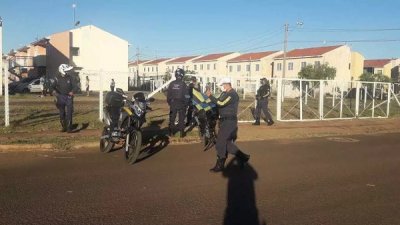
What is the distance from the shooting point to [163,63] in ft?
372

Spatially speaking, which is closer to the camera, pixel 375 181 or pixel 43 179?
pixel 43 179

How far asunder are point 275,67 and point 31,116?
70.5m

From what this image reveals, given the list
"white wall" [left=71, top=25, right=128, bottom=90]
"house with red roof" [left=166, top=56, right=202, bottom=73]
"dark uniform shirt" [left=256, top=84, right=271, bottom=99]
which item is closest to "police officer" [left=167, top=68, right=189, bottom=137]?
"dark uniform shirt" [left=256, top=84, right=271, bottom=99]

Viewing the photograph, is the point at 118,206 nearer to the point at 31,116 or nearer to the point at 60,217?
the point at 60,217

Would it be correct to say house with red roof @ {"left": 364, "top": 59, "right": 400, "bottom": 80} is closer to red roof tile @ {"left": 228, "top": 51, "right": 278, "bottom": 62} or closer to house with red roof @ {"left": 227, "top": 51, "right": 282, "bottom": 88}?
red roof tile @ {"left": 228, "top": 51, "right": 278, "bottom": 62}

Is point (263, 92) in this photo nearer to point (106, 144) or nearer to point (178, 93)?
point (178, 93)

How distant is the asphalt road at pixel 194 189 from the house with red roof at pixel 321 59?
223 ft

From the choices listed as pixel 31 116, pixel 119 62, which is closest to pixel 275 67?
pixel 119 62

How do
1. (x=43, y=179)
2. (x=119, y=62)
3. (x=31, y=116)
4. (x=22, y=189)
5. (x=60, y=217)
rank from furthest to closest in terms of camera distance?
(x=119, y=62), (x=31, y=116), (x=43, y=179), (x=22, y=189), (x=60, y=217)

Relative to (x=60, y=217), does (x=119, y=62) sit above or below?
above

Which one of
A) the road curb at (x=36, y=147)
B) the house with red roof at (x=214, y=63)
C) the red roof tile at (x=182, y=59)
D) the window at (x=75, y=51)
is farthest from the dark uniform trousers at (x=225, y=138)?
the red roof tile at (x=182, y=59)

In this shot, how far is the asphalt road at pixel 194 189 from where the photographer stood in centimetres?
554

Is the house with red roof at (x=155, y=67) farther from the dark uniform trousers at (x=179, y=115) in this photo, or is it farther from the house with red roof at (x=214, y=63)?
the dark uniform trousers at (x=179, y=115)

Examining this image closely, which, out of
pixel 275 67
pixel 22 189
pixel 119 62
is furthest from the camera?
pixel 275 67
